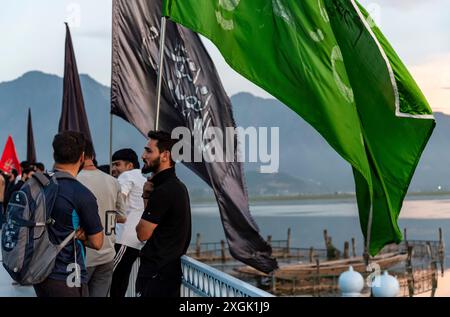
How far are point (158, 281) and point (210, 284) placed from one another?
38.7 inches

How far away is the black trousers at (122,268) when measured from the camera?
6590 mm

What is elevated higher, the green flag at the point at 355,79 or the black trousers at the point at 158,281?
the green flag at the point at 355,79

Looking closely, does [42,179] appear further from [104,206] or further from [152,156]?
[104,206]

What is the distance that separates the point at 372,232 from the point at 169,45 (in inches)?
134

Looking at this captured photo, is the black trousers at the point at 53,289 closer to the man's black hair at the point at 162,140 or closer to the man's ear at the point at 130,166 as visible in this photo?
the man's black hair at the point at 162,140

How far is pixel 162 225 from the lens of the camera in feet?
17.5

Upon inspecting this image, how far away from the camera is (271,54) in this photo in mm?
5660

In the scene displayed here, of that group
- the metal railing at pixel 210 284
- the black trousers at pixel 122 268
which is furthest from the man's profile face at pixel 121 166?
the metal railing at pixel 210 284

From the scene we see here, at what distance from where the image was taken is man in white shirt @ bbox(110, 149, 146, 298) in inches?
261

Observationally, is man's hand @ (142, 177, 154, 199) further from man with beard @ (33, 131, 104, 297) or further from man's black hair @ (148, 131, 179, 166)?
man with beard @ (33, 131, 104, 297)

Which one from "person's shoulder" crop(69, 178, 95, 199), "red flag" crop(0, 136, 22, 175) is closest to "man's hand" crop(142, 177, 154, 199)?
"person's shoulder" crop(69, 178, 95, 199)

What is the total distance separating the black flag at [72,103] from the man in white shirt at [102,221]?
4.05 m

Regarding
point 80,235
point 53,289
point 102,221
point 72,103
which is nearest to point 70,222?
point 80,235

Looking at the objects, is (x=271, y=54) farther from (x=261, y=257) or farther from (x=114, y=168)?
(x=114, y=168)
